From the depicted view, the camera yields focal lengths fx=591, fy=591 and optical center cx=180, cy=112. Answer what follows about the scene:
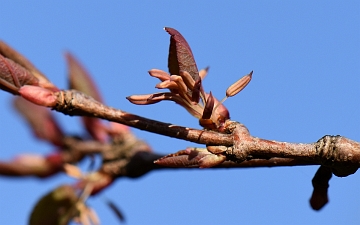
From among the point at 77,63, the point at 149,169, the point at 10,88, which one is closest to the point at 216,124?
the point at 10,88

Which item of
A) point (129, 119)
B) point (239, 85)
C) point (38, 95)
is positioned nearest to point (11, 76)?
point (38, 95)

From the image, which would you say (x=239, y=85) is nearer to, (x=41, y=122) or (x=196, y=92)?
(x=196, y=92)

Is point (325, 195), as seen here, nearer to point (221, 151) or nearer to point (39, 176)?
point (221, 151)

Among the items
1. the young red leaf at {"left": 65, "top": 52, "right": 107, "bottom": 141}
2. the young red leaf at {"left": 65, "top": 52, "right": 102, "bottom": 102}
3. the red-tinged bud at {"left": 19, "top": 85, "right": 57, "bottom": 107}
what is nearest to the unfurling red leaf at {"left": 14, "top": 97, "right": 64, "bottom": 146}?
the young red leaf at {"left": 65, "top": 52, "right": 107, "bottom": 141}

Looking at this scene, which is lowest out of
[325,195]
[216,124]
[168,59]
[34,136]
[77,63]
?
[325,195]

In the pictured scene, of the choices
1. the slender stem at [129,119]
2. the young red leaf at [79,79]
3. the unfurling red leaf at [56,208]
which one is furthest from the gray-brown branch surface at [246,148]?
the young red leaf at [79,79]

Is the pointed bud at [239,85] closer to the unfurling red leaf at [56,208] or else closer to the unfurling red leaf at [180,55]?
the unfurling red leaf at [180,55]

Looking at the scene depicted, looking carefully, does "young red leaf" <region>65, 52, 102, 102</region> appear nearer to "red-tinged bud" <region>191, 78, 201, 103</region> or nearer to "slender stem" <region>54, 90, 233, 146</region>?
"slender stem" <region>54, 90, 233, 146</region>
